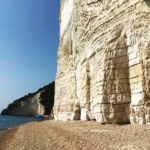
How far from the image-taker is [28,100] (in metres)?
73.9

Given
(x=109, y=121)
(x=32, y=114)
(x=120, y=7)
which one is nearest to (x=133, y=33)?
(x=120, y=7)

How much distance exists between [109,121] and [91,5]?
29.1 ft

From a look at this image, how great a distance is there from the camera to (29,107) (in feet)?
236

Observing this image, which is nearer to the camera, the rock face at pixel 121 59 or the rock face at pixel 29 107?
the rock face at pixel 121 59

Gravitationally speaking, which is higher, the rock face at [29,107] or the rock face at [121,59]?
the rock face at [121,59]

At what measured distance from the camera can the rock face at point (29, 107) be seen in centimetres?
6495

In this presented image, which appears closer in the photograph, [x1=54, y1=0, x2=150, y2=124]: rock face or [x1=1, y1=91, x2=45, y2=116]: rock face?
[x1=54, y1=0, x2=150, y2=124]: rock face

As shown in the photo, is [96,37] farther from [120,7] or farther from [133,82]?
[133,82]

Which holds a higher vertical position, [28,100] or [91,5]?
[91,5]

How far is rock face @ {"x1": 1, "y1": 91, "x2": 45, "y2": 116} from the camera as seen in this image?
64.9 m

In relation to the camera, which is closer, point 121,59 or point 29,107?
point 121,59

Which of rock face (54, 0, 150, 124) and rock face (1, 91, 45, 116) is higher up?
rock face (54, 0, 150, 124)

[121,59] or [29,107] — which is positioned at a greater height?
[121,59]

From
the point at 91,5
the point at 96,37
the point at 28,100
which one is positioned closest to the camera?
the point at 96,37
